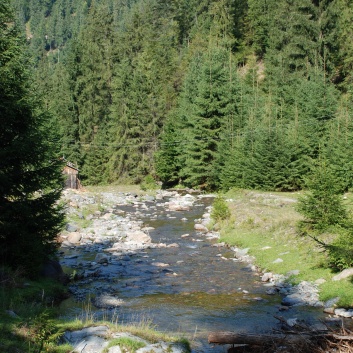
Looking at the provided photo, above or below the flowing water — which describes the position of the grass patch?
above

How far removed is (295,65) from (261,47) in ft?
54.9

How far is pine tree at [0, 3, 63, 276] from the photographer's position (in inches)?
444

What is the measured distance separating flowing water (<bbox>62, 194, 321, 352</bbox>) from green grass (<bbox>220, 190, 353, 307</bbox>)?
903mm

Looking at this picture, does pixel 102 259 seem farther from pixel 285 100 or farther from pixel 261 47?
pixel 261 47

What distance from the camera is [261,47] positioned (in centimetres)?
6669

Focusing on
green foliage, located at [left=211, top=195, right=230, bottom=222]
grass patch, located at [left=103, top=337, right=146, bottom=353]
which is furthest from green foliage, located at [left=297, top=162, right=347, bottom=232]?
grass patch, located at [left=103, top=337, right=146, bottom=353]

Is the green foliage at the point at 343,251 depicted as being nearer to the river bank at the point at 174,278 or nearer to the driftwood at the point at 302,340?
the river bank at the point at 174,278

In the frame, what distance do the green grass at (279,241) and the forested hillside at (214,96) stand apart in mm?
5864

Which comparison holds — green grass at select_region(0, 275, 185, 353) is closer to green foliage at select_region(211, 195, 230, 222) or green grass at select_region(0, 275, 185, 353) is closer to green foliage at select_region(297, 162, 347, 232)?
green foliage at select_region(297, 162, 347, 232)

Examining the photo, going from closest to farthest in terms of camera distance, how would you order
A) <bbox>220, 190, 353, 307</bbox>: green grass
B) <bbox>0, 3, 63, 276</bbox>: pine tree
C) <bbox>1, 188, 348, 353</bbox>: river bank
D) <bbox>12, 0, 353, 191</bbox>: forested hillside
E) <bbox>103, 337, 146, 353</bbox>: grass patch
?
<bbox>103, 337, 146, 353</bbox>: grass patch < <bbox>1, 188, 348, 353</bbox>: river bank < <bbox>0, 3, 63, 276</bbox>: pine tree < <bbox>220, 190, 353, 307</bbox>: green grass < <bbox>12, 0, 353, 191</bbox>: forested hillside

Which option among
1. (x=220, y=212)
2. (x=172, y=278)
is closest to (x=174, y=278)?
(x=172, y=278)

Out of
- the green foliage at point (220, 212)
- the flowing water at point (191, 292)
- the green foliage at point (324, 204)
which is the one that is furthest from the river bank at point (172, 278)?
the green foliage at point (324, 204)

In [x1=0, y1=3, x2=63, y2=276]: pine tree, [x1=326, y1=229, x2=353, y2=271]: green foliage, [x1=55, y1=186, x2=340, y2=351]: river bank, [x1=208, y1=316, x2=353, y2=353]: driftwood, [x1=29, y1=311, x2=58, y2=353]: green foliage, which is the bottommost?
[x1=55, y1=186, x2=340, y2=351]: river bank

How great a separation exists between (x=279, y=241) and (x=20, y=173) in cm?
1057
